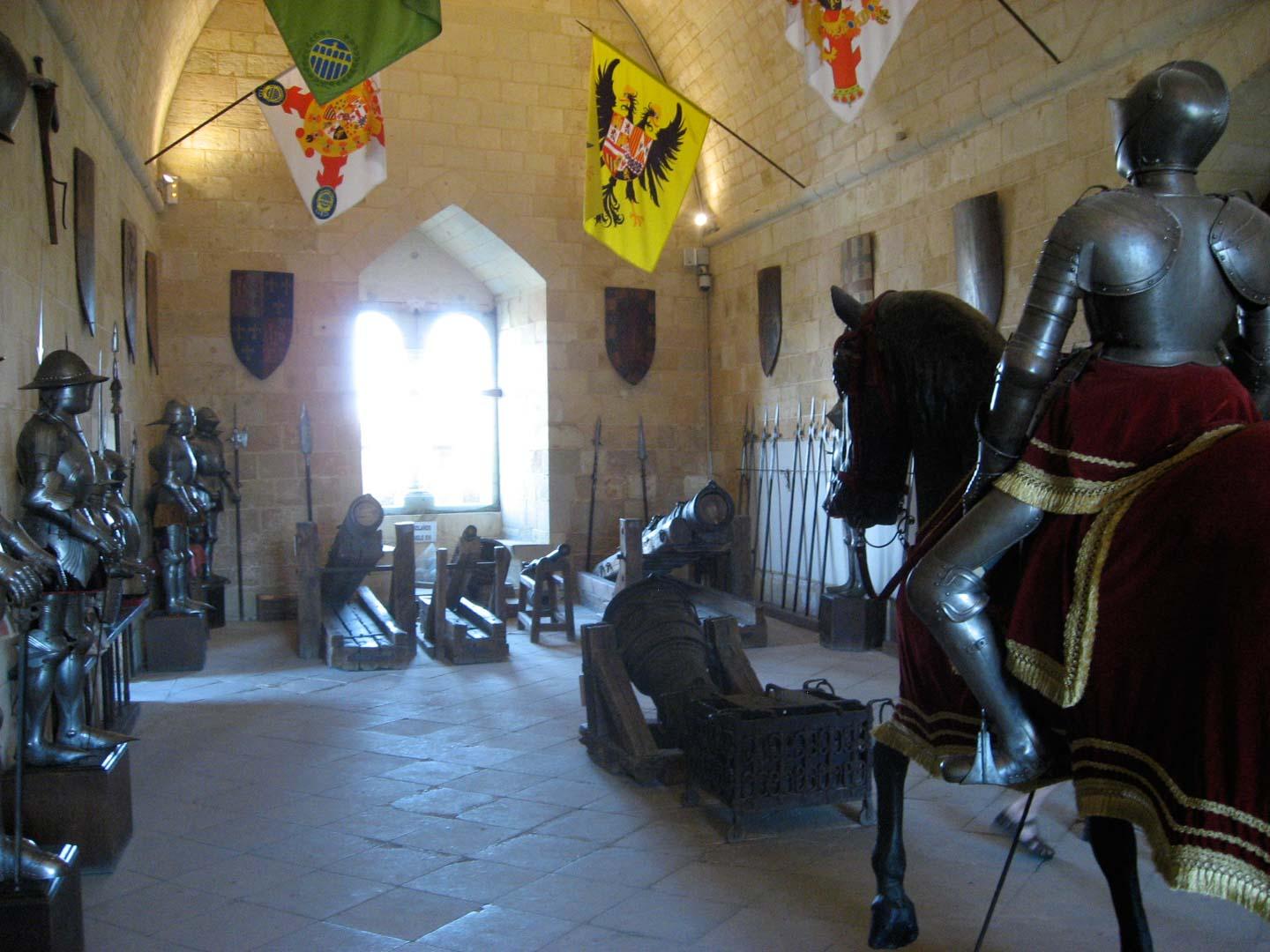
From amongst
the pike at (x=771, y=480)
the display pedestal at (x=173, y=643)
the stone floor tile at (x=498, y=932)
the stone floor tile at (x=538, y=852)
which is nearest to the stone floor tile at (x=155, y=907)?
the stone floor tile at (x=498, y=932)

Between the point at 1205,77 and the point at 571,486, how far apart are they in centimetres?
864

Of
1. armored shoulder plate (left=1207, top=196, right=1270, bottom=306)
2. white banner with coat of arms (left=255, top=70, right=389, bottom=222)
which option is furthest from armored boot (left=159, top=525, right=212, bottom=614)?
armored shoulder plate (left=1207, top=196, right=1270, bottom=306)

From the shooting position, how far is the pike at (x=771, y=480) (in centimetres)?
945

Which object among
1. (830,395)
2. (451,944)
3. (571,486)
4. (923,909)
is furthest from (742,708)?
(571,486)

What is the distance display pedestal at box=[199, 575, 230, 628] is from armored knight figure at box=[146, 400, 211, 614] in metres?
0.68

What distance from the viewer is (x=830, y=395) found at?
856 cm

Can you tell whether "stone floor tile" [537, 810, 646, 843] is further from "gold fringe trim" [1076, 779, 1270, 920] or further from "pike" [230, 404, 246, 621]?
"pike" [230, 404, 246, 621]

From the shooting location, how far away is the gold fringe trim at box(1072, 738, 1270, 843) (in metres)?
1.74

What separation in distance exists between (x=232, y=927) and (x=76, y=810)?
0.82m

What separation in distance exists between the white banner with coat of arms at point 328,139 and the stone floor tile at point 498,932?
620 centimetres

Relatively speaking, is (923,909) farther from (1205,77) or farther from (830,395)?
(830,395)

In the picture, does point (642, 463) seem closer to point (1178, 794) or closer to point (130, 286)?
point (130, 286)

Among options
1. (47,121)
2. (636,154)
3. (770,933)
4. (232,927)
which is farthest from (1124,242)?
(636,154)

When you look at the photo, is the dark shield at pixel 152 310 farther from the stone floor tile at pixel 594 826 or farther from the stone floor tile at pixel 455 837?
the stone floor tile at pixel 594 826
